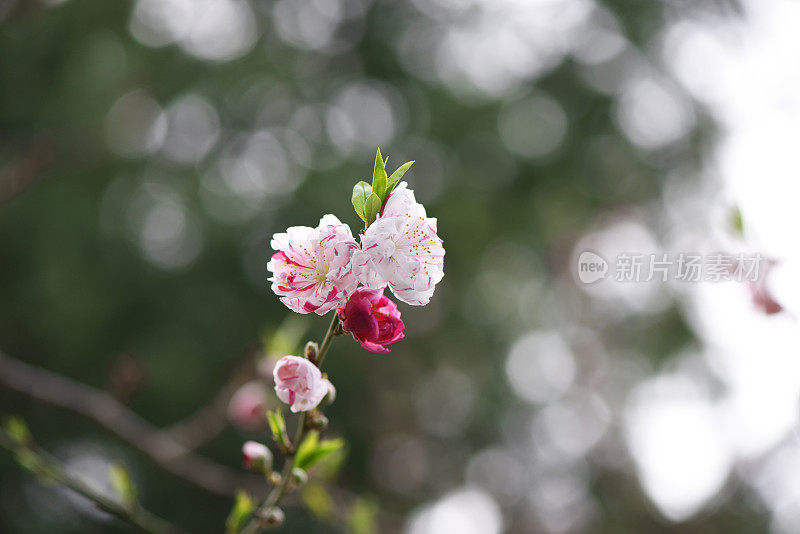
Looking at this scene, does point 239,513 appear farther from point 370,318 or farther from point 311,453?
point 370,318

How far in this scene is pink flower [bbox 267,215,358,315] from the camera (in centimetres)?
56

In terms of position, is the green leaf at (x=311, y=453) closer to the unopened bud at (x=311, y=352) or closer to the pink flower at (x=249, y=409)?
the unopened bud at (x=311, y=352)

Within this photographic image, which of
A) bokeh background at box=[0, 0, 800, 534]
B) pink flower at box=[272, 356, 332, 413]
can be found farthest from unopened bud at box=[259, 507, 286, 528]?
bokeh background at box=[0, 0, 800, 534]

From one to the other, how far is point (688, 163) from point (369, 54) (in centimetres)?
259

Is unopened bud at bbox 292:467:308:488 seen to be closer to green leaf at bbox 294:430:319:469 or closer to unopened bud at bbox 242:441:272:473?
green leaf at bbox 294:430:319:469

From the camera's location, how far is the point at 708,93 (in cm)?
395

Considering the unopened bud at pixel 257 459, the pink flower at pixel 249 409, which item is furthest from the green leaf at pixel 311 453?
the pink flower at pixel 249 409

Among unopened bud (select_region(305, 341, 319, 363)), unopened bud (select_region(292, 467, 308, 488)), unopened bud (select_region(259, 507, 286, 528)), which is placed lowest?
unopened bud (select_region(259, 507, 286, 528))

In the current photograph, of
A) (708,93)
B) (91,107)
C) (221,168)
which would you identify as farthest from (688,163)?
(91,107)

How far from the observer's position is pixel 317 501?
128 cm

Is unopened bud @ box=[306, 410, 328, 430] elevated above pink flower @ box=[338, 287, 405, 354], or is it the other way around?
pink flower @ box=[338, 287, 405, 354]

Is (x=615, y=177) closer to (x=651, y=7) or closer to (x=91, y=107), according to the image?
(x=651, y=7)

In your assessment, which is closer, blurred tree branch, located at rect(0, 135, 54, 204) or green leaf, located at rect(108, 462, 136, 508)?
green leaf, located at rect(108, 462, 136, 508)

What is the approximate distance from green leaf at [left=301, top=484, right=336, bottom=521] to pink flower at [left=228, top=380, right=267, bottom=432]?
0.74 feet
